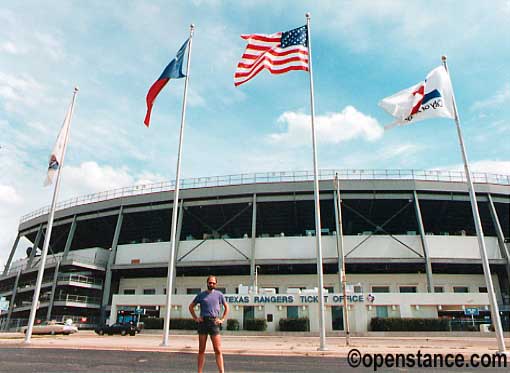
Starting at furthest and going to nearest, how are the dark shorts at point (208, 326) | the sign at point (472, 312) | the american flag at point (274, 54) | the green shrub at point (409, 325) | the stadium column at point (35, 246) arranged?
the stadium column at point (35, 246)
the sign at point (472, 312)
the green shrub at point (409, 325)
the american flag at point (274, 54)
the dark shorts at point (208, 326)

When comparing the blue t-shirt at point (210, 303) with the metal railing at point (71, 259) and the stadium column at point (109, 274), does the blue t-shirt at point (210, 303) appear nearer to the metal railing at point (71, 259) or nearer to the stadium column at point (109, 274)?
the stadium column at point (109, 274)

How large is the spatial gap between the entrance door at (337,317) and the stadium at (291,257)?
12 cm

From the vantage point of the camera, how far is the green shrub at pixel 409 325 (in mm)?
30656

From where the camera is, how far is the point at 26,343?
16078mm

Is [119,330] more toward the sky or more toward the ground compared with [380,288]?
more toward the ground

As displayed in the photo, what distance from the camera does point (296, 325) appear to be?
31719 millimetres

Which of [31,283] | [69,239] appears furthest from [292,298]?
[31,283]

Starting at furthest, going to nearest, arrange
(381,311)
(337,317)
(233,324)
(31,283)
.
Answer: (31,283) < (233,324) < (381,311) < (337,317)

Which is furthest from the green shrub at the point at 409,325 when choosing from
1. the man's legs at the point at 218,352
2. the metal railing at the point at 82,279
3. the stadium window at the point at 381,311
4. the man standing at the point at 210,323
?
the metal railing at the point at 82,279

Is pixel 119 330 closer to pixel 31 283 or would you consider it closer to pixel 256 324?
pixel 256 324

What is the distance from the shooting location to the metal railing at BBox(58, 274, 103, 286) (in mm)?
40062

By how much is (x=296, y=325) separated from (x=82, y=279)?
2444 cm

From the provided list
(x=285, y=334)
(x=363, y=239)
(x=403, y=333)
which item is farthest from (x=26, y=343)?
(x=363, y=239)

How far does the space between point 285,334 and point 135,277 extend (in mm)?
22039
